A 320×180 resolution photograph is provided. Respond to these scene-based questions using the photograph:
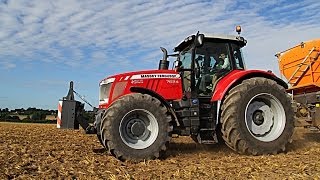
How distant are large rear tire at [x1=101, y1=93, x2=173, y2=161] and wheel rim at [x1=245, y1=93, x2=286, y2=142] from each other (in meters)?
1.81

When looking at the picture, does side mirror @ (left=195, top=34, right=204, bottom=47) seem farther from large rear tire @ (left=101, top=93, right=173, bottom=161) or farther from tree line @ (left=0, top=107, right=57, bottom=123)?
tree line @ (left=0, top=107, right=57, bottom=123)

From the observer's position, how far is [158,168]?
6066mm

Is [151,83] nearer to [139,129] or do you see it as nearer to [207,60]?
[139,129]

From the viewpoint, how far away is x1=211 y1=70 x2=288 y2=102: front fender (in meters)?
7.54

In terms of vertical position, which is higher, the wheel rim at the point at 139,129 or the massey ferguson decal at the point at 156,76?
the massey ferguson decal at the point at 156,76

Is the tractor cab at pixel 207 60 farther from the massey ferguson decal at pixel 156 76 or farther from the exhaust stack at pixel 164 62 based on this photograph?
the exhaust stack at pixel 164 62

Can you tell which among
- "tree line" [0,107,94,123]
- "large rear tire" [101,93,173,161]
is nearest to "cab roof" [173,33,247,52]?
"large rear tire" [101,93,173,161]

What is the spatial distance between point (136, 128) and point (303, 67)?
5288mm

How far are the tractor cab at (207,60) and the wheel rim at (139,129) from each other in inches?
42.4

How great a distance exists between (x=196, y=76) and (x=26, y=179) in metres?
4.05

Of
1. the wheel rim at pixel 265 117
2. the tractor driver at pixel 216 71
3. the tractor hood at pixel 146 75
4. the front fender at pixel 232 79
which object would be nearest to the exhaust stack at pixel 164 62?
the tractor hood at pixel 146 75

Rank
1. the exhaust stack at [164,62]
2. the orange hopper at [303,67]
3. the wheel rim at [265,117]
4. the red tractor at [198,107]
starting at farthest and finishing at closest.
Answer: the orange hopper at [303,67] → the exhaust stack at [164,62] → the wheel rim at [265,117] → the red tractor at [198,107]

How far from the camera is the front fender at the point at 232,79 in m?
7.54

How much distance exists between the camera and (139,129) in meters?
7.08
